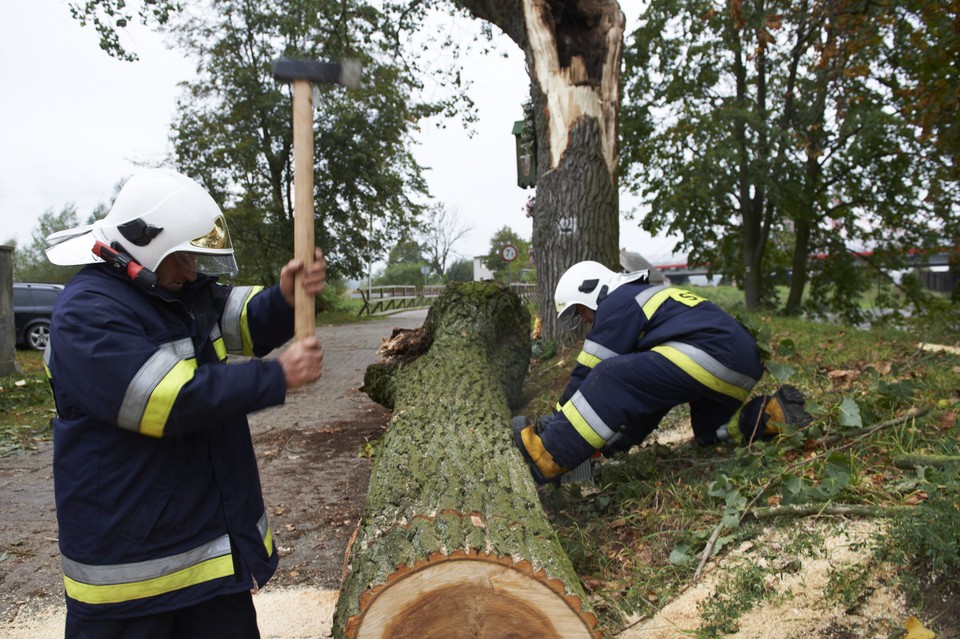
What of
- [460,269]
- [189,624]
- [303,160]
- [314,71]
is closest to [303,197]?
[303,160]

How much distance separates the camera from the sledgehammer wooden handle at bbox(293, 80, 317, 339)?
2.21 meters

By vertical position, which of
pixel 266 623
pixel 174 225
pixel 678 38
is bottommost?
pixel 266 623

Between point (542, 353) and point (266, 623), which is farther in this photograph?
point (542, 353)

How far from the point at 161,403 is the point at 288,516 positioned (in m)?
2.64

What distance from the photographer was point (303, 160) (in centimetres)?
221

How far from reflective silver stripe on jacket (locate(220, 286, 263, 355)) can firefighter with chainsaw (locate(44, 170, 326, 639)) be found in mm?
185

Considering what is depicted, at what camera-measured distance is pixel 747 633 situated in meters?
2.46

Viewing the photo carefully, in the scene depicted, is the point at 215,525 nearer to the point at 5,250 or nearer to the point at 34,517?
the point at 34,517

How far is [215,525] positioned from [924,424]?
3.53m

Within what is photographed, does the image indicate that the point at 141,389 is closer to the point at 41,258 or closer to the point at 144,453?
the point at 144,453

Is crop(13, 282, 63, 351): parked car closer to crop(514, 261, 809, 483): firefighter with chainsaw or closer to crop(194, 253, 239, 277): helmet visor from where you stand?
crop(514, 261, 809, 483): firefighter with chainsaw

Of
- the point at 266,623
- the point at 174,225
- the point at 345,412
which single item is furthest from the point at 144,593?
the point at 345,412

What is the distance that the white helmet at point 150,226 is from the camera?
196 centimetres

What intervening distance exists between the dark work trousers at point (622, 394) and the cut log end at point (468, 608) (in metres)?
1.66
